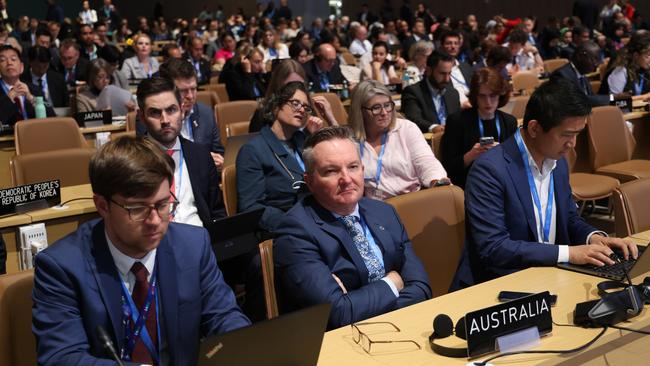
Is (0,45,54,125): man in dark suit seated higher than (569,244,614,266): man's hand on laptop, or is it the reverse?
(0,45,54,125): man in dark suit seated

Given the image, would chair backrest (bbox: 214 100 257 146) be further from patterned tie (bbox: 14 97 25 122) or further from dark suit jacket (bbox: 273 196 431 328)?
dark suit jacket (bbox: 273 196 431 328)

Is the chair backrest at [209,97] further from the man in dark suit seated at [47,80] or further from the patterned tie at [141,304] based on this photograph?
the patterned tie at [141,304]

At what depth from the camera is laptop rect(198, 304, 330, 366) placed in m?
1.61

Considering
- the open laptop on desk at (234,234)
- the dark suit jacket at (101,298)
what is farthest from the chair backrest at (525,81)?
the dark suit jacket at (101,298)

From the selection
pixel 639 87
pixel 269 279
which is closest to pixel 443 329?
pixel 269 279

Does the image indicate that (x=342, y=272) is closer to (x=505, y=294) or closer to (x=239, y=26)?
(x=505, y=294)

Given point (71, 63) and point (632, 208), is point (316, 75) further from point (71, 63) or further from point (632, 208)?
point (632, 208)

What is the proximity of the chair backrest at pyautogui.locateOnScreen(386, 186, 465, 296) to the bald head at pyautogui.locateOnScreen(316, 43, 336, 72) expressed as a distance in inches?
213

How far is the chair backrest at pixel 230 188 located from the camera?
3801 mm

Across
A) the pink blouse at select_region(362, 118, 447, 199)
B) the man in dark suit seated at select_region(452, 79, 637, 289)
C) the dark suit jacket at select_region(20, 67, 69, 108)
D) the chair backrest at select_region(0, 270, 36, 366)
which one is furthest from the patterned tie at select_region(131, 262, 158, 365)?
the dark suit jacket at select_region(20, 67, 69, 108)

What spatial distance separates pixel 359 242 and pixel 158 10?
22.5 metres

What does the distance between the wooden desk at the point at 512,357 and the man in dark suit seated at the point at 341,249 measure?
155 mm

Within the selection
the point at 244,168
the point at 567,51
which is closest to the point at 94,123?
the point at 244,168

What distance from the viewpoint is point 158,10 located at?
2373 centimetres
